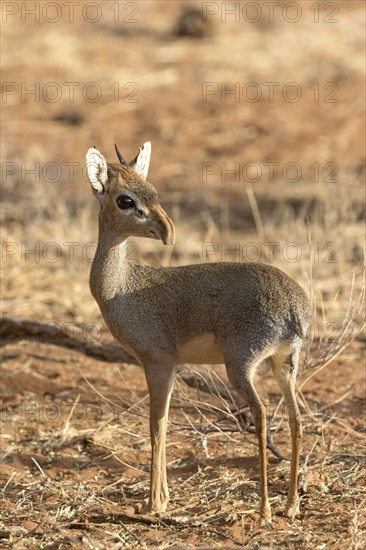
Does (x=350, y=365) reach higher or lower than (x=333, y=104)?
lower

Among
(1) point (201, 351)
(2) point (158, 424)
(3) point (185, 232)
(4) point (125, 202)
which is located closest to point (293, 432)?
(1) point (201, 351)

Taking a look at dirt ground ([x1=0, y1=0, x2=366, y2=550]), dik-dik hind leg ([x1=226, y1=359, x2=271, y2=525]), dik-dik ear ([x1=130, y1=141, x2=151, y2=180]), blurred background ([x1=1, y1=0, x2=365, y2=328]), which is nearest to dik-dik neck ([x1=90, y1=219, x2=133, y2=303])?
dik-dik ear ([x1=130, y1=141, x2=151, y2=180])

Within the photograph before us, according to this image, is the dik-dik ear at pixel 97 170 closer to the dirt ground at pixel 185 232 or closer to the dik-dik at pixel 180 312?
the dik-dik at pixel 180 312

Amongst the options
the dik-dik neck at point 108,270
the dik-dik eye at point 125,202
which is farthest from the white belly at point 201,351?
the dik-dik eye at point 125,202

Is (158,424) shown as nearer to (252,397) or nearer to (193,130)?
(252,397)

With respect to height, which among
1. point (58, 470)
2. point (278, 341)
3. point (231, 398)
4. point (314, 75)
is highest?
point (314, 75)

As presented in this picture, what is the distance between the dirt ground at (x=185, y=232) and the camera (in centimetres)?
571

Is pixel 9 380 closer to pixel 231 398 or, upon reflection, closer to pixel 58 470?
pixel 58 470

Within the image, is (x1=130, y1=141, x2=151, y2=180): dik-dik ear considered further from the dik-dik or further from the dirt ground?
the dirt ground

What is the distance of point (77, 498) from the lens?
230 inches

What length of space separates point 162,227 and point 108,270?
0.69 meters

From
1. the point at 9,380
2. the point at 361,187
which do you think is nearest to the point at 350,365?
the point at 9,380

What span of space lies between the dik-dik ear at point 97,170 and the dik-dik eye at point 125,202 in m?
0.16

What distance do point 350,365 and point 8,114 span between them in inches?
417
